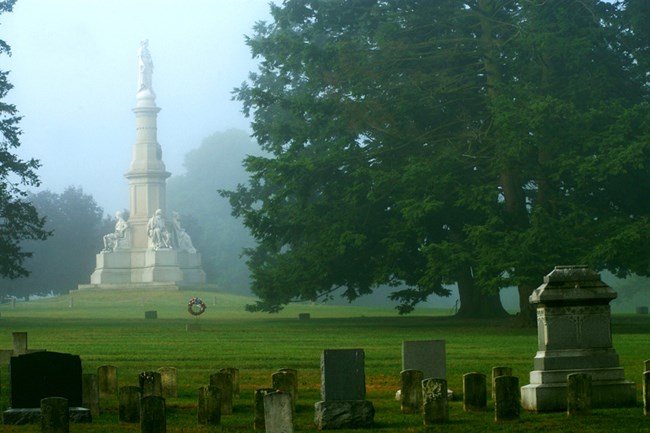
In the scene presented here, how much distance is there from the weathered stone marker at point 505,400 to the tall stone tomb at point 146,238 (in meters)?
82.5

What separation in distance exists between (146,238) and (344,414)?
86911mm

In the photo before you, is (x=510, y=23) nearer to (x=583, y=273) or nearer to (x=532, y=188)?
(x=532, y=188)

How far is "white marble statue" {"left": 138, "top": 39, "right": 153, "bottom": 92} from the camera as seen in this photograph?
351ft

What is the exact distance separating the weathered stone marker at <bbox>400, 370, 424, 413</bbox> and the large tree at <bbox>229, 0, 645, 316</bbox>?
93.3 feet

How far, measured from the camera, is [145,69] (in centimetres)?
10819

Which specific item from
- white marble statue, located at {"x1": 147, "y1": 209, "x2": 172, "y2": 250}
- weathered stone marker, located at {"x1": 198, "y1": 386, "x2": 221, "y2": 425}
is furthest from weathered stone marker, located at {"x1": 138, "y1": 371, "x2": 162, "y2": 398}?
white marble statue, located at {"x1": 147, "y1": 209, "x2": 172, "y2": 250}

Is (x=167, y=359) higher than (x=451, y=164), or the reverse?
(x=451, y=164)

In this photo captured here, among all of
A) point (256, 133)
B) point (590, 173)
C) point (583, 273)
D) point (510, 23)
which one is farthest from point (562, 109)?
point (583, 273)

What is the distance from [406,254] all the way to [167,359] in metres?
24.2

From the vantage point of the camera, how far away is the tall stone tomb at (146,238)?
100188mm

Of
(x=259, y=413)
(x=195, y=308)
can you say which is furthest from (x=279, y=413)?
(x=195, y=308)

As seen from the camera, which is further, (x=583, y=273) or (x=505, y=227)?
(x=505, y=227)

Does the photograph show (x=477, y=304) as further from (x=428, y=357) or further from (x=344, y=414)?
(x=344, y=414)

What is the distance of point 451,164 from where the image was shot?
51156 millimetres
